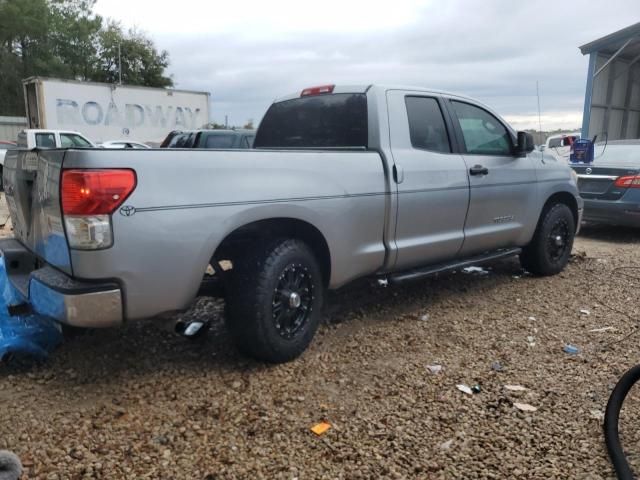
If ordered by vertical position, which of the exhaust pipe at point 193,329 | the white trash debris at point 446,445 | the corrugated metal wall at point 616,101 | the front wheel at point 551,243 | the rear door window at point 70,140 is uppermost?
the corrugated metal wall at point 616,101

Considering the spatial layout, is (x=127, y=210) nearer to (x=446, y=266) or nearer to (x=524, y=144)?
(x=446, y=266)

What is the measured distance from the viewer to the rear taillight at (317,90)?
453 cm

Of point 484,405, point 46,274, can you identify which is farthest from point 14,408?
point 484,405

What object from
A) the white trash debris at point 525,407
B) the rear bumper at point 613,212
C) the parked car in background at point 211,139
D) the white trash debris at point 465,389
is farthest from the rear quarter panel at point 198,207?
the parked car in background at point 211,139

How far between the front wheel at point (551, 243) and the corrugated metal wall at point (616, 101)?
969 centimetres

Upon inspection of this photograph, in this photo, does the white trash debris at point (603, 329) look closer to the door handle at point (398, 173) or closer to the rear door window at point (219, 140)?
the door handle at point (398, 173)

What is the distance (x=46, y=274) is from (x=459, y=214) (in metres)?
3.09

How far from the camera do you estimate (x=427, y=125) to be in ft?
14.8

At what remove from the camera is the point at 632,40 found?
13273 millimetres

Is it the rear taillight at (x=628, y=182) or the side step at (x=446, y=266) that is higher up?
the rear taillight at (x=628, y=182)

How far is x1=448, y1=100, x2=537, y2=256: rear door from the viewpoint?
480cm

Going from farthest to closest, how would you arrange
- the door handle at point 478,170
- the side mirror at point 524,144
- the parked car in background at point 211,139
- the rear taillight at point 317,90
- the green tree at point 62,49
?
1. the green tree at point 62,49
2. the parked car in background at point 211,139
3. the side mirror at point 524,144
4. the door handle at point 478,170
5. the rear taillight at point 317,90

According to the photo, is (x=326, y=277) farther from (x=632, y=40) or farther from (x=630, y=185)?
(x=632, y=40)

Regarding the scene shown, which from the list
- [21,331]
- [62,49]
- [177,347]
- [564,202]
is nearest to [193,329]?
[177,347]
